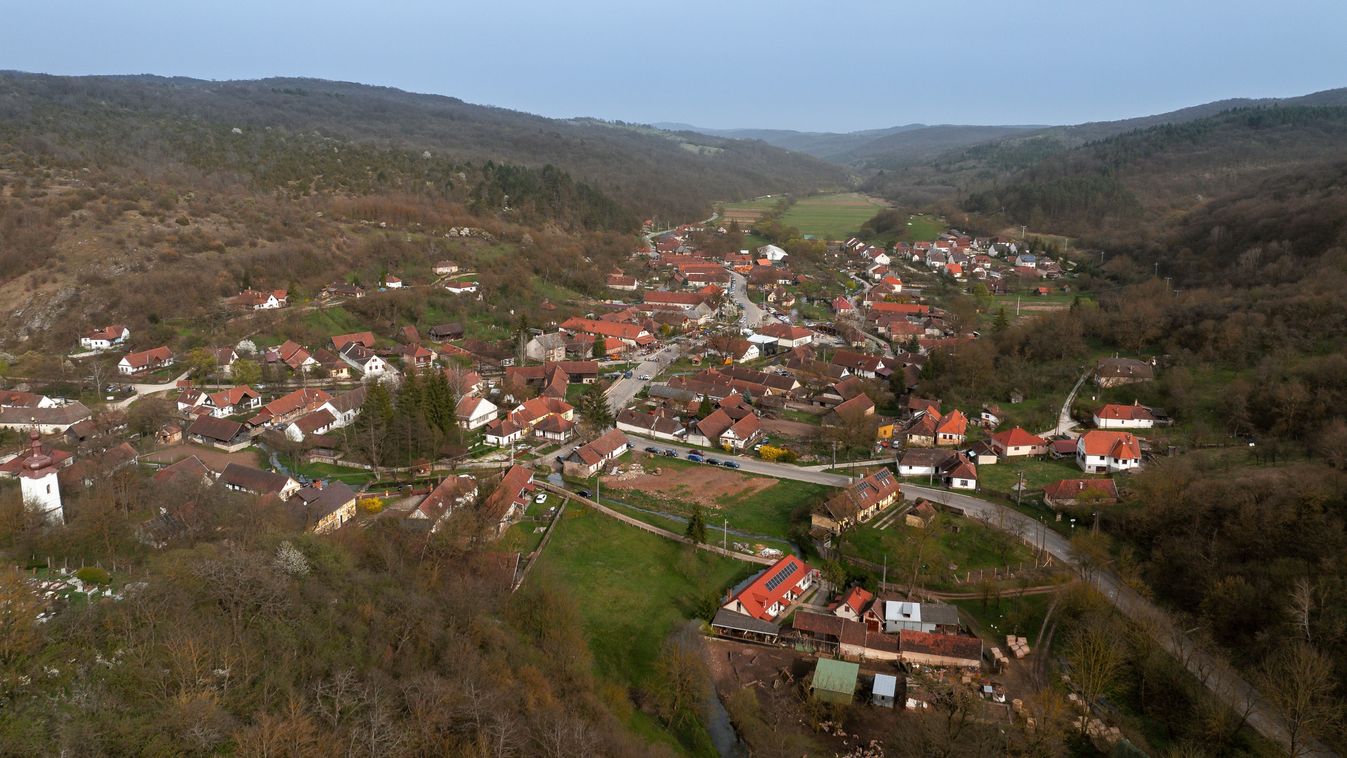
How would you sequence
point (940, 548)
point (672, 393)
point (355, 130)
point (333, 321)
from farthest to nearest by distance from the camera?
point (355, 130)
point (333, 321)
point (672, 393)
point (940, 548)

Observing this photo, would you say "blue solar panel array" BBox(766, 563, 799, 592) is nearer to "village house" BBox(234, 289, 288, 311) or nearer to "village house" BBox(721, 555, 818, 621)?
"village house" BBox(721, 555, 818, 621)

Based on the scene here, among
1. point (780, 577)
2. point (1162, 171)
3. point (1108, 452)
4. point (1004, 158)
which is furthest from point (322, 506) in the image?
point (1004, 158)

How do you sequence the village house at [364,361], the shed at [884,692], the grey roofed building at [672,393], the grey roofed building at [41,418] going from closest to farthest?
the shed at [884,692]
the grey roofed building at [41,418]
the grey roofed building at [672,393]
the village house at [364,361]

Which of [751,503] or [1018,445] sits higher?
[1018,445]

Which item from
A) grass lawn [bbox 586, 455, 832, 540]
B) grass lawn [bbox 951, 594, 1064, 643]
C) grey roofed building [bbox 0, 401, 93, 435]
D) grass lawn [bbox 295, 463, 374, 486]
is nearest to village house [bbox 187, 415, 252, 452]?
grass lawn [bbox 295, 463, 374, 486]

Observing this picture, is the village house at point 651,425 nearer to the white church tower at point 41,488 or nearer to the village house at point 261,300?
the white church tower at point 41,488

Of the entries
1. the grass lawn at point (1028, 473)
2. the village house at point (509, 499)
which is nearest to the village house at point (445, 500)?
the village house at point (509, 499)

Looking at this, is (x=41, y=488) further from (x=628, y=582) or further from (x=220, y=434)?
(x=220, y=434)
